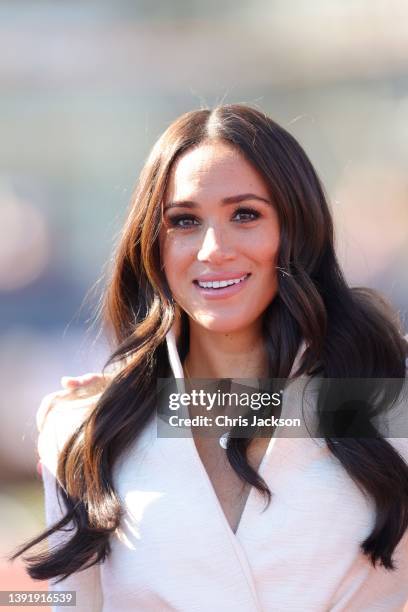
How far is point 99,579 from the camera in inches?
78.7

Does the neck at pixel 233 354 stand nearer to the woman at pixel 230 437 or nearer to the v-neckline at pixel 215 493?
the woman at pixel 230 437

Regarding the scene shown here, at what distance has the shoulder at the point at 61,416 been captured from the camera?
6.66 ft

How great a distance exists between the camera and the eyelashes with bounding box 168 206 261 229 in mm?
1894

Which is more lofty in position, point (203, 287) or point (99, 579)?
point (203, 287)

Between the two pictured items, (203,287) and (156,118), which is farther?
(156,118)

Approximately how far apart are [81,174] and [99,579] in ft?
11.7

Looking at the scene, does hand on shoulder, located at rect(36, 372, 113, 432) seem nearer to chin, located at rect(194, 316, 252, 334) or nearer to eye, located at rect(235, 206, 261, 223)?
chin, located at rect(194, 316, 252, 334)

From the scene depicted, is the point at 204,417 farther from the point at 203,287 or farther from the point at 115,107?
the point at 115,107

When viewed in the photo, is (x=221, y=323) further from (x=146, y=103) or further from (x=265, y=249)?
(x=146, y=103)

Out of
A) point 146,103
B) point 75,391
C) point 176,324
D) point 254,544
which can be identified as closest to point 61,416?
point 75,391

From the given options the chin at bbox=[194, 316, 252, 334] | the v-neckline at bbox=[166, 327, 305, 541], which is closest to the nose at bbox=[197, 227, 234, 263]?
the chin at bbox=[194, 316, 252, 334]

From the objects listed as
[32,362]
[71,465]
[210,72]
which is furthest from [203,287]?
[210,72]

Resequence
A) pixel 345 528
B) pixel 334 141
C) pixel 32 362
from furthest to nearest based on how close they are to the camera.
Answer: pixel 334 141 < pixel 32 362 < pixel 345 528

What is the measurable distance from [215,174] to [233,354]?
0.36 m
